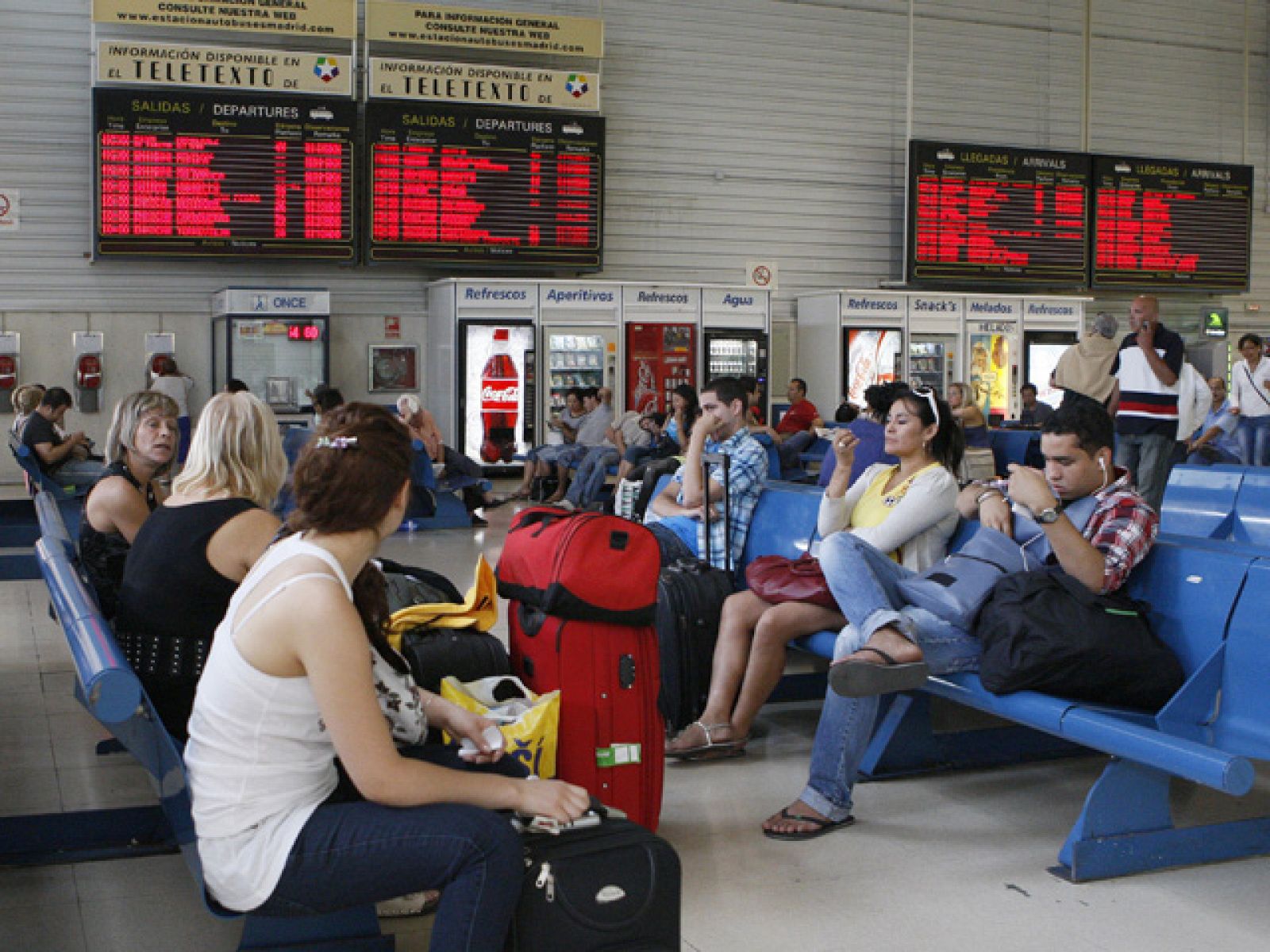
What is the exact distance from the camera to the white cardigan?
4578mm

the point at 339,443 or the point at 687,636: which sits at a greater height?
the point at 339,443

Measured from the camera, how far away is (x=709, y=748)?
4.65m

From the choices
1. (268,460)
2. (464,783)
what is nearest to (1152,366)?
(268,460)

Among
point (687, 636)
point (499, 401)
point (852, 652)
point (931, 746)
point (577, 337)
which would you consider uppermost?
point (577, 337)

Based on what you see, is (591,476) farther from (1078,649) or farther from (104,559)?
(1078,649)

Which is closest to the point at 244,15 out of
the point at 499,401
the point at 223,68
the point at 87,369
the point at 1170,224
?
the point at 223,68

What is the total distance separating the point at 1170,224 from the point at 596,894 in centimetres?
1663

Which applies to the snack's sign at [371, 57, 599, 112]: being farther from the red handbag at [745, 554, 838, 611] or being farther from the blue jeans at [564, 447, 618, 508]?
the red handbag at [745, 554, 838, 611]

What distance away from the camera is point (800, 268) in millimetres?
16672

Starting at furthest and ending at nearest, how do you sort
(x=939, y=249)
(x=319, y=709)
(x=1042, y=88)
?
(x=1042, y=88), (x=939, y=249), (x=319, y=709)

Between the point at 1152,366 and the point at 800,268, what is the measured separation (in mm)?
8631

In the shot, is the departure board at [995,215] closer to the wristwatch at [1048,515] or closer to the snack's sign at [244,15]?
the snack's sign at [244,15]

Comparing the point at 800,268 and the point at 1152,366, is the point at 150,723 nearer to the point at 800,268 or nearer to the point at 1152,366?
the point at 1152,366

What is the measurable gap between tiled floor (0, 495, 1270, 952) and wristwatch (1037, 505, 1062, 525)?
93cm
